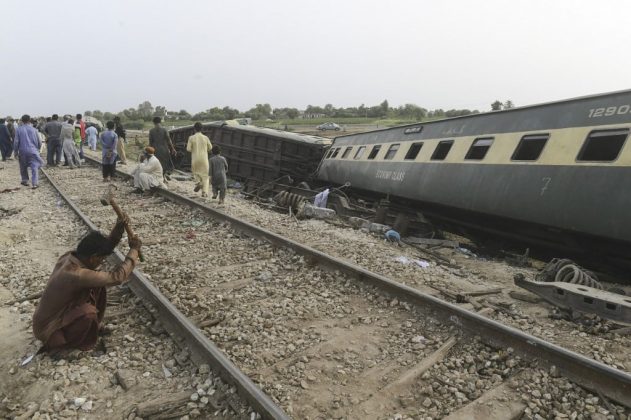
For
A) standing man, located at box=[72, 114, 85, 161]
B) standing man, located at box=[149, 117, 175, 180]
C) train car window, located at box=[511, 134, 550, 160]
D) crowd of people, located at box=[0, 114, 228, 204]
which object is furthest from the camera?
standing man, located at box=[72, 114, 85, 161]

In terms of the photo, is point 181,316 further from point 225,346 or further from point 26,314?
point 26,314

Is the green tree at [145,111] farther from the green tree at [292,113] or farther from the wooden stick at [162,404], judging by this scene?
the wooden stick at [162,404]

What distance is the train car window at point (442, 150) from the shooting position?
32.0 ft

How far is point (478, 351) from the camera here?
4.00 metres

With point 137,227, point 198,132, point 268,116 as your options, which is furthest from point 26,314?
point 268,116

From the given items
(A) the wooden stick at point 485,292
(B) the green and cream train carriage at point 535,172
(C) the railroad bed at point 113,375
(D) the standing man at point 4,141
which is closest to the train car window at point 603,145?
(B) the green and cream train carriage at point 535,172

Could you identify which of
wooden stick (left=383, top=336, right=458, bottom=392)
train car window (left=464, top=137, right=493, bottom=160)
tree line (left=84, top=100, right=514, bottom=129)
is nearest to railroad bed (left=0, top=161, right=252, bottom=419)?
wooden stick (left=383, top=336, right=458, bottom=392)

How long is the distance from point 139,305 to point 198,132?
7.98 meters

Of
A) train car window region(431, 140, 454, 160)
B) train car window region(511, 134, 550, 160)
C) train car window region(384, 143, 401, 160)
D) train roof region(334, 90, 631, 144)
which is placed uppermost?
train roof region(334, 90, 631, 144)

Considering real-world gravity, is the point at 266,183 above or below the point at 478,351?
below

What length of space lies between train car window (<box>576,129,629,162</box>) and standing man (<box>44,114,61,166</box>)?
17296mm

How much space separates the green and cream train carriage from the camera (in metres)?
6.12

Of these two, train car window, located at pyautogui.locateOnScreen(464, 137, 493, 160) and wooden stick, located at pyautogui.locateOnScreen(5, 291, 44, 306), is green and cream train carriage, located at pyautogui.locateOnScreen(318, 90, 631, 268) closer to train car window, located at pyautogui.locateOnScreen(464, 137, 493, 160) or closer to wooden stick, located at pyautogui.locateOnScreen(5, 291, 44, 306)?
train car window, located at pyautogui.locateOnScreen(464, 137, 493, 160)

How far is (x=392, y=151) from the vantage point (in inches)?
482
